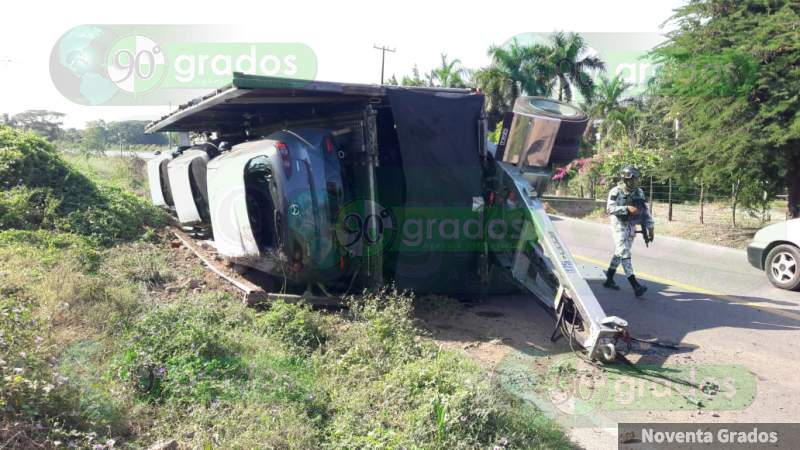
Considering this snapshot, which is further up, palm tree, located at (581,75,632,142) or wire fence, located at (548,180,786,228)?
palm tree, located at (581,75,632,142)

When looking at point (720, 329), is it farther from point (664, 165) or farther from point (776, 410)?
point (664, 165)

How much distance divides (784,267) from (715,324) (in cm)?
293

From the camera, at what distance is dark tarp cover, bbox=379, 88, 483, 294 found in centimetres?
623

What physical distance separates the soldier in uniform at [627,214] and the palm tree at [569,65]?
31.2 m

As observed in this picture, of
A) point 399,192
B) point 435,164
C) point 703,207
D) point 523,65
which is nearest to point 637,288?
point 435,164

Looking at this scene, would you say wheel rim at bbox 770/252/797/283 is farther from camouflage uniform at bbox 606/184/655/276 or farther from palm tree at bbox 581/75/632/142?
palm tree at bbox 581/75/632/142

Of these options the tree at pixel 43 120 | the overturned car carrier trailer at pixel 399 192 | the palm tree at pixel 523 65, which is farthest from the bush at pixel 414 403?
the tree at pixel 43 120

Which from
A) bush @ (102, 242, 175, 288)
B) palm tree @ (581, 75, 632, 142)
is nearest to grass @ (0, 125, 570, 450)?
bush @ (102, 242, 175, 288)

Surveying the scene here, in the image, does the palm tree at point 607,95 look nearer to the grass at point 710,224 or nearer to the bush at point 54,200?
the grass at point 710,224

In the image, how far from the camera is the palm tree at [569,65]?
36500 mm

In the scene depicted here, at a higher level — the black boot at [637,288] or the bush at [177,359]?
the bush at [177,359]

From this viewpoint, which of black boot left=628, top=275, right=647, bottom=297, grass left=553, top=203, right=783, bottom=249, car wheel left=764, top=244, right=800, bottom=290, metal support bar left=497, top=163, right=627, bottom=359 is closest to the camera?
metal support bar left=497, top=163, right=627, bottom=359

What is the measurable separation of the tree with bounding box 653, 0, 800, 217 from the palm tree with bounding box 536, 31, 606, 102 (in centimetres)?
2348

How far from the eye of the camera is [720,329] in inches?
239
